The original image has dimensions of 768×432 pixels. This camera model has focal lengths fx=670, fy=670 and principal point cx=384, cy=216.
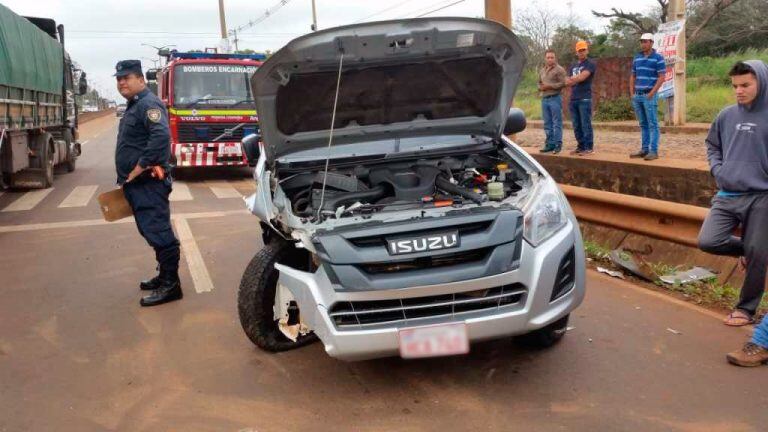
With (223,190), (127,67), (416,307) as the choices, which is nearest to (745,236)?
(416,307)

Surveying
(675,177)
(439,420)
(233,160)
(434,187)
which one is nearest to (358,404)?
(439,420)

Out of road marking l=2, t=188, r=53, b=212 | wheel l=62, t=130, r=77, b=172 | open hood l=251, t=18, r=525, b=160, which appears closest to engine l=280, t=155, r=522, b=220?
open hood l=251, t=18, r=525, b=160

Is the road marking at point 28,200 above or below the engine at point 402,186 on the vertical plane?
below

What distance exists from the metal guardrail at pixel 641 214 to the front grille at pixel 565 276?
2097mm

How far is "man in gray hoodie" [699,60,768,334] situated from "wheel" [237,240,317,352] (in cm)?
265

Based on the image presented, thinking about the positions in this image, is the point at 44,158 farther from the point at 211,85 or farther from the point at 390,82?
the point at 390,82

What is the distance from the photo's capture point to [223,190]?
11.5 meters

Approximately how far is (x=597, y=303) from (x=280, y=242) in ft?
7.91

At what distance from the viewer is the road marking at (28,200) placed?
32.8 feet

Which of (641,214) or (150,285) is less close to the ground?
(641,214)

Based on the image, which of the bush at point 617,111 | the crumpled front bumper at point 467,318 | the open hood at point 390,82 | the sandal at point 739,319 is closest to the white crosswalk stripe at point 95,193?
the open hood at point 390,82

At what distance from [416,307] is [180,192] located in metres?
8.96

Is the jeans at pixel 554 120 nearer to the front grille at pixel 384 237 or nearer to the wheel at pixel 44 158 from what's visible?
the front grille at pixel 384 237

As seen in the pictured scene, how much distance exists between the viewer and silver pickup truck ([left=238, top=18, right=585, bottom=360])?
3.23m
